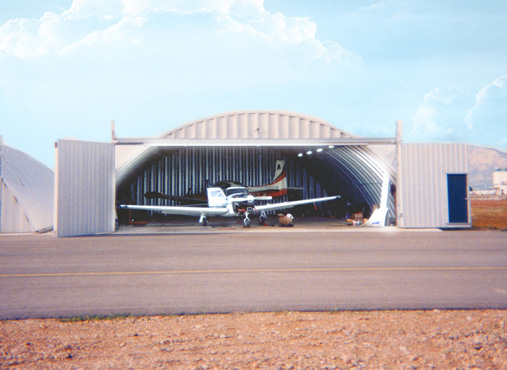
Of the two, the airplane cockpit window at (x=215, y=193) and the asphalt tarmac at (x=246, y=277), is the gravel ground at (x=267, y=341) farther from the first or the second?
the airplane cockpit window at (x=215, y=193)

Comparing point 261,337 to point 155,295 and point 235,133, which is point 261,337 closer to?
point 155,295

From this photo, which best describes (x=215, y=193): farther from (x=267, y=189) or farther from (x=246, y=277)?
(x=246, y=277)

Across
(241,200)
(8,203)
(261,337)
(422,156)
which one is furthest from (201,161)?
(261,337)

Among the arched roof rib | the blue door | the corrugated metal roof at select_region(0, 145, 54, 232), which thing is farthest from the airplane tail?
the corrugated metal roof at select_region(0, 145, 54, 232)

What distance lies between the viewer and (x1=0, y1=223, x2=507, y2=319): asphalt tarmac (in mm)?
6020

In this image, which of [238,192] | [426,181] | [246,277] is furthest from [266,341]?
[238,192]

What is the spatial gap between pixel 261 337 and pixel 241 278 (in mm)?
3276

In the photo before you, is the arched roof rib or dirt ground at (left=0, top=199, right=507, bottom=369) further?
the arched roof rib

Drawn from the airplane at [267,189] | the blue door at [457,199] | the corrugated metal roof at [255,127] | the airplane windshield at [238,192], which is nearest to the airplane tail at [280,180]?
the airplane at [267,189]

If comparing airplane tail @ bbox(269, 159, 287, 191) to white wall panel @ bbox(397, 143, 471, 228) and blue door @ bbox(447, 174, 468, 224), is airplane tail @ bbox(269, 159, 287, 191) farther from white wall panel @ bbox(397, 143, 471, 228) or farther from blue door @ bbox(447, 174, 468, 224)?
blue door @ bbox(447, 174, 468, 224)

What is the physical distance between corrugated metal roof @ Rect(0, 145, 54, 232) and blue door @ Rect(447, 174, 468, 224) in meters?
17.6

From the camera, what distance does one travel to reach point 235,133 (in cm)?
1859

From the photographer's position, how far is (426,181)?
18.4 m

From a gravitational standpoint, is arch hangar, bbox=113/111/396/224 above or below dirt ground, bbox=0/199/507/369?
above
